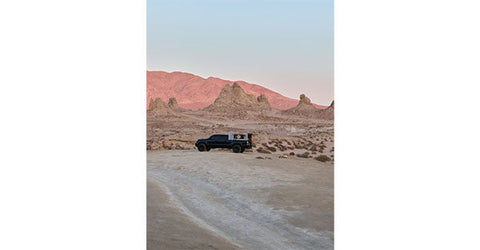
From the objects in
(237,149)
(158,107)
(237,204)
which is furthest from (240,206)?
(158,107)

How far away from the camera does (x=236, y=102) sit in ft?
521

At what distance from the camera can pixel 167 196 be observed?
14.0 m

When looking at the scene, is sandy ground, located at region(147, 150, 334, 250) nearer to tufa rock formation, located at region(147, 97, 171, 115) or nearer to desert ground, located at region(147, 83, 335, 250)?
desert ground, located at region(147, 83, 335, 250)

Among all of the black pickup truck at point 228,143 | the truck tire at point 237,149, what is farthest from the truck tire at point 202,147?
the truck tire at point 237,149

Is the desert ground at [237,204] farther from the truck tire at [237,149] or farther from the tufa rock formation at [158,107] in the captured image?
the tufa rock formation at [158,107]

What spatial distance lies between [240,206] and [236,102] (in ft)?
477

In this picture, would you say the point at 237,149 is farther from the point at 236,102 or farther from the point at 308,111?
the point at 236,102

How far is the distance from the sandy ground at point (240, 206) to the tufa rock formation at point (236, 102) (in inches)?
5000

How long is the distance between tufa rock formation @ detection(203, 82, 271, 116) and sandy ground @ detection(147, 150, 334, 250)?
12699 centimetres

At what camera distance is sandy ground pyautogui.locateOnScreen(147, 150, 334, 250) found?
30.3 ft

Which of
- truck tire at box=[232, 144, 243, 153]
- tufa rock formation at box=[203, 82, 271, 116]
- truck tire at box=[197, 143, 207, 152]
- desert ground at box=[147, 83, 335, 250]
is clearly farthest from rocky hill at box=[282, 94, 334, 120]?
desert ground at box=[147, 83, 335, 250]
